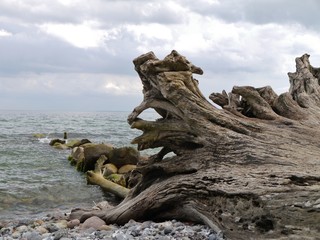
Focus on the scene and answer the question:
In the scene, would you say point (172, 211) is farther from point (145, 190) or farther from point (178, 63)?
point (178, 63)

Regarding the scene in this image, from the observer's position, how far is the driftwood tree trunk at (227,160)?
5703 millimetres

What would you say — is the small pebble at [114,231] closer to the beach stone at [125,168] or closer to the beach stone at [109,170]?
the beach stone at [109,170]

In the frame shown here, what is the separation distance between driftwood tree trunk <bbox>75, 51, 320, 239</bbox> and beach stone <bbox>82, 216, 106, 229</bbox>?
0.24 m

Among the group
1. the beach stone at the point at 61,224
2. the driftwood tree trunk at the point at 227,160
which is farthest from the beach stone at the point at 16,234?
the driftwood tree trunk at the point at 227,160

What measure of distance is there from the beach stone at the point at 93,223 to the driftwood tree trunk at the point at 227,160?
237mm

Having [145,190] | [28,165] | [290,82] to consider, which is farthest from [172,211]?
[28,165]

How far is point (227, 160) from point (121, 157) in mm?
12527

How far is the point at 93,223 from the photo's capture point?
8195 millimetres

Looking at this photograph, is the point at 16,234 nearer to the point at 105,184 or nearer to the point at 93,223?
the point at 93,223

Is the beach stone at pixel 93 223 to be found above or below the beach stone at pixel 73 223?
above

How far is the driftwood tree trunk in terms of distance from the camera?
18.7 ft

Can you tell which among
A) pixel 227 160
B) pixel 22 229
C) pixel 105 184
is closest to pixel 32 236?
pixel 22 229

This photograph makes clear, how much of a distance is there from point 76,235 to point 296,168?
158 inches

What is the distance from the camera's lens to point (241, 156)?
22.5 ft
